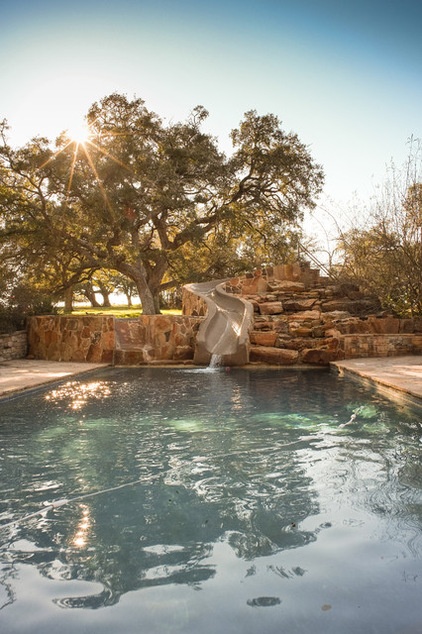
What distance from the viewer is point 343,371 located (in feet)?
28.4

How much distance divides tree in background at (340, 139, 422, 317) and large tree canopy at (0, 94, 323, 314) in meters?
8.46

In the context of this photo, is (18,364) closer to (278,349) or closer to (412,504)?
(278,349)

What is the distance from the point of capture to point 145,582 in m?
2.15

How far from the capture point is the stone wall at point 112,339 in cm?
1041

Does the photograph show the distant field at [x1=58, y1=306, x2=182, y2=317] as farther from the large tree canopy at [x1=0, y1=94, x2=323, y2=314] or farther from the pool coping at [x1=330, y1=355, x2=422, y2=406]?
the pool coping at [x1=330, y1=355, x2=422, y2=406]

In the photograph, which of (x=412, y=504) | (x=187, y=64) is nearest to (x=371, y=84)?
(x=187, y=64)

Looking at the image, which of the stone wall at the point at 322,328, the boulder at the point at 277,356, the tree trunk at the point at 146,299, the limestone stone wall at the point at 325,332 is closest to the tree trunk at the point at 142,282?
the tree trunk at the point at 146,299

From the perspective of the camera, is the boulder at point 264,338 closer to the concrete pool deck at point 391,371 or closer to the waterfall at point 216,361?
the waterfall at point 216,361

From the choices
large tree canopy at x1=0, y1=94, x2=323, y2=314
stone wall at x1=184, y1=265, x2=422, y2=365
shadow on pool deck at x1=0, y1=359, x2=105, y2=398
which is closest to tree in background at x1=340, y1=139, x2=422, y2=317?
stone wall at x1=184, y1=265, x2=422, y2=365

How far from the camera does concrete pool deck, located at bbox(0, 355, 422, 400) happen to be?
6352 mm

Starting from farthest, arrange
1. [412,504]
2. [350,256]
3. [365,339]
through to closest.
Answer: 1. [350,256]
2. [365,339]
3. [412,504]

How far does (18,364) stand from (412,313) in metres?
9.09

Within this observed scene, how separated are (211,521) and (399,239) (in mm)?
9676

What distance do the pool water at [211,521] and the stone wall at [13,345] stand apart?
4956 mm
